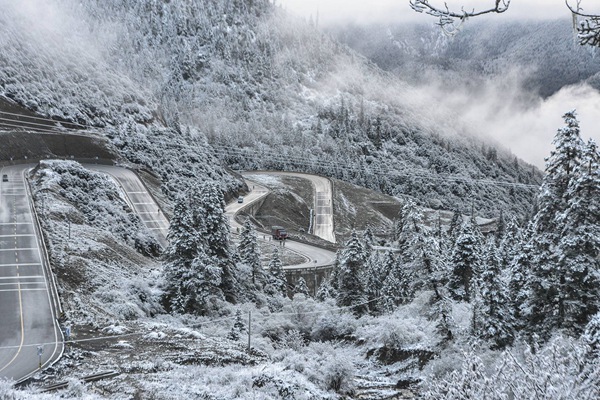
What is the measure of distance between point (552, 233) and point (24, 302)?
31500 mm

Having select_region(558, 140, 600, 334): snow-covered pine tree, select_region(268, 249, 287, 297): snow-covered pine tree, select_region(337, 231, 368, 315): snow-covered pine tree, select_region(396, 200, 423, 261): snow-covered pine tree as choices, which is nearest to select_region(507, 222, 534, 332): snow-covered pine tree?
select_region(558, 140, 600, 334): snow-covered pine tree

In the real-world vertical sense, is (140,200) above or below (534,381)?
below

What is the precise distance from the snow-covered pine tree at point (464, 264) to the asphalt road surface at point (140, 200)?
41.3 meters

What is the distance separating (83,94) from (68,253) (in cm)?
7495

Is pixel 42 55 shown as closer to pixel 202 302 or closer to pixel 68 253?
pixel 68 253

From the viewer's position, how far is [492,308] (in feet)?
83.6

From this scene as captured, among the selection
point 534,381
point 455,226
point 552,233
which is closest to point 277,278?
point 552,233

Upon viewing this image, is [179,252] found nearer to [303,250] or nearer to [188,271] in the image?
[188,271]

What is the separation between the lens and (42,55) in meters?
113

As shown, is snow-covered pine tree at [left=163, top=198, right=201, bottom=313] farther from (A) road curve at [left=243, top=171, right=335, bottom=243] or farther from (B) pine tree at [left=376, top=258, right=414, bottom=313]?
(A) road curve at [left=243, top=171, right=335, bottom=243]

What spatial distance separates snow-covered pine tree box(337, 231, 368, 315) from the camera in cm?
4469

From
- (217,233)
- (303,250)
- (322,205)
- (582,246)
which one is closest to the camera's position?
(582,246)

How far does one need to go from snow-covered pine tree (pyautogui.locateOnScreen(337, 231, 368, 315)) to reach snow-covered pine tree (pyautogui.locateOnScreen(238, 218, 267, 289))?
32.2 ft

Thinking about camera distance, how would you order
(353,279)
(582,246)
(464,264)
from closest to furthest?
(582,246), (464,264), (353,279)
